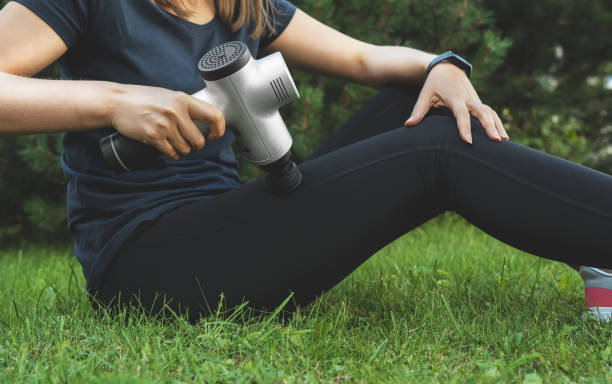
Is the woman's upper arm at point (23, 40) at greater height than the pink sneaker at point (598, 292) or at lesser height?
greater

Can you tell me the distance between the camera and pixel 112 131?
4.36 ft

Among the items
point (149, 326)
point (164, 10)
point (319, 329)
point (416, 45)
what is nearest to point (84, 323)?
point (149, 326)

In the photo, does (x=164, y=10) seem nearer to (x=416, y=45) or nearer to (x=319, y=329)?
(x=319, y=329)

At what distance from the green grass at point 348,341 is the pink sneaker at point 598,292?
47mm

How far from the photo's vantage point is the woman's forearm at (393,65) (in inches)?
60.5

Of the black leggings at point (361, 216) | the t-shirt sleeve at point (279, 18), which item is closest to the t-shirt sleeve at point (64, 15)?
the black leggings at point (361, 216)

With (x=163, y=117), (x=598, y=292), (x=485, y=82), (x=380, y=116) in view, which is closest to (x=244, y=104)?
(x=163, y=117)

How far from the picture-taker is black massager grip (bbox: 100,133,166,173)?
1.07 meters

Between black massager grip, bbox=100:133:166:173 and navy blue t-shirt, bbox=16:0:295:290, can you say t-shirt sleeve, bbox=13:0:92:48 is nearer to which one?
navy blue t-shirt, bbox=16:0:295:290

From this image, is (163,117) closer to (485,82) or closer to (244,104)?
(244,104)

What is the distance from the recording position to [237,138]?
3.84 ft

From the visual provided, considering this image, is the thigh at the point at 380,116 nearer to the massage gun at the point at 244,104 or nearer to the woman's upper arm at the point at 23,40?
the massage gun at the point at 244,104

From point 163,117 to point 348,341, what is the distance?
2.30 feet

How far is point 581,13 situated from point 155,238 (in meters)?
4.25
